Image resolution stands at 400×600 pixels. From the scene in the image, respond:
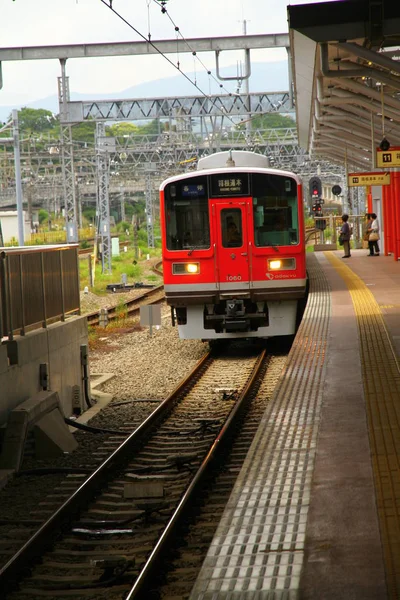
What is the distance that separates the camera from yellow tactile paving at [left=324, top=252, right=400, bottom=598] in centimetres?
403

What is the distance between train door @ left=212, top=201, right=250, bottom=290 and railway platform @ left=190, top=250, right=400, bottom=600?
3.93 metres

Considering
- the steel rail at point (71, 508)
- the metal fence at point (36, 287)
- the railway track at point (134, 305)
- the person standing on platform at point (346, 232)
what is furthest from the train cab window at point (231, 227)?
the person standing on platform at point (346, 232)

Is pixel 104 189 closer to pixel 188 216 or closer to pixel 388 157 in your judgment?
pixel 388 157

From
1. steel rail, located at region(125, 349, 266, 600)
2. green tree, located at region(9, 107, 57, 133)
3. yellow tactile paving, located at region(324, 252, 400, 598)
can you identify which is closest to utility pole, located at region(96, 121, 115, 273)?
yellow tactile paving, located at region(324, 252, 400, 598)

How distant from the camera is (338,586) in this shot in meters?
3.61

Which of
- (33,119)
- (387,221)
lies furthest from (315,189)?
(33,119)

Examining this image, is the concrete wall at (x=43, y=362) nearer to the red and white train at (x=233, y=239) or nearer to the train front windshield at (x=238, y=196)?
the red and white train at (x=233, y=239)

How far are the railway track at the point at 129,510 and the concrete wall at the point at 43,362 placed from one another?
1030 mm

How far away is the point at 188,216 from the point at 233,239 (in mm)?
738

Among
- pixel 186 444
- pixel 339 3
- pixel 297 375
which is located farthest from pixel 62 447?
pixel 339 3

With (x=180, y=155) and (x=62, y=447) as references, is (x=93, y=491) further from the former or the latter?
(x=180, y=155)

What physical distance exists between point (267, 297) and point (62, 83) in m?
15.1

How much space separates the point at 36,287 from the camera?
32.4ft

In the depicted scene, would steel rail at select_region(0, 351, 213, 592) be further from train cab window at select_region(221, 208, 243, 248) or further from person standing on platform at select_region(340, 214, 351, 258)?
person standing on platform at select_region(340, 214, 351, 258)
